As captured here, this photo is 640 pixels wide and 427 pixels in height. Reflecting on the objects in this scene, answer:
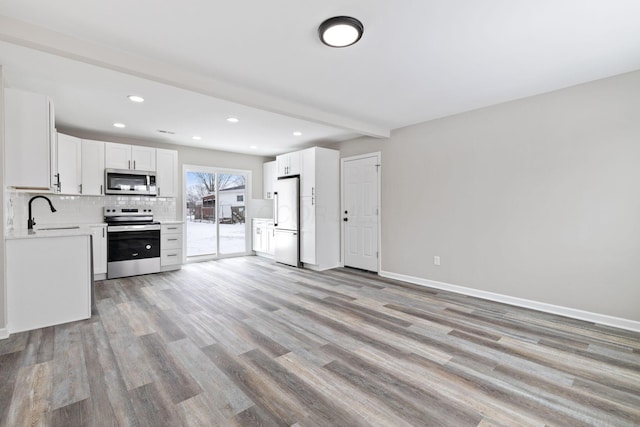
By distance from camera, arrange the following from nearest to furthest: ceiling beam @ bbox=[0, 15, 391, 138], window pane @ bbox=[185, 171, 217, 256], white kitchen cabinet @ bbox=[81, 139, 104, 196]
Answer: ceiling beam @ bbox=[0, 15, 391, 138]
white kitchen cabinet @ bbox=[81, 139, 104, 196]
window pane @ bbox=[185, 171, 217, 256]

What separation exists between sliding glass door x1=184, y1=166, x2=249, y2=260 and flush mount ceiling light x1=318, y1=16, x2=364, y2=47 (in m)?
4.79

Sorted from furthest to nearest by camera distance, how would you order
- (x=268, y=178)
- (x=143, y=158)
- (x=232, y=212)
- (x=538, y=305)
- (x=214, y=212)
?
(x=268, y=178), (x=232, y=212), (x=214, y=212), (x=143, y=158), (x=538, y=305)

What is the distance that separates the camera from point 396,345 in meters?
2.53

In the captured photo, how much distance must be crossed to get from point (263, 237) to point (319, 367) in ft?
15.4

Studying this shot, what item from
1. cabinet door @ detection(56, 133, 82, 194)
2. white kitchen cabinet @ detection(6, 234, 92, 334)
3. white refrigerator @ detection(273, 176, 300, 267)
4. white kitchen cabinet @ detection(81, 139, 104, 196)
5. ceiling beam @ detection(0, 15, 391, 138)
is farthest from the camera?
white refrigerator @ detection(273, 176, 300, 267)

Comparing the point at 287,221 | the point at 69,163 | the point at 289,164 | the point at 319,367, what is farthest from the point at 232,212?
the point at 319,367

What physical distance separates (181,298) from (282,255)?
241 centimetres

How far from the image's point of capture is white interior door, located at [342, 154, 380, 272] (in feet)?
16.9

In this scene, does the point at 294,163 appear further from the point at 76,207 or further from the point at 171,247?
the point at 76,207

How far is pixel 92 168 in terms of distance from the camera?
473cm

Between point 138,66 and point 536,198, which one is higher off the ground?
point 138,66

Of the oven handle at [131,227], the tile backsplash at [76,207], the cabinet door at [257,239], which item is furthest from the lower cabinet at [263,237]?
the oven handle at [131,227]

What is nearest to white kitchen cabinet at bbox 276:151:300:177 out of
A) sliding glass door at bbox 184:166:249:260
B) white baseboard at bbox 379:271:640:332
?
sliding glass door at bbox 184:166:249:260

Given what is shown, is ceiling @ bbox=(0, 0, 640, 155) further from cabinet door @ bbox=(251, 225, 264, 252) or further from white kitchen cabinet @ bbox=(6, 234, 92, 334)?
cabinet door @ bbox=(251, 225, 264, 252)
